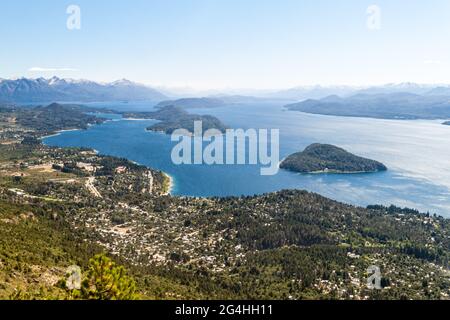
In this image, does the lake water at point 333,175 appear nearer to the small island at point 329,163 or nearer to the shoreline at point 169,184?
the shoreline at point 169,184

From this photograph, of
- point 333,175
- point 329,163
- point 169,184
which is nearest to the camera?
point 169,184

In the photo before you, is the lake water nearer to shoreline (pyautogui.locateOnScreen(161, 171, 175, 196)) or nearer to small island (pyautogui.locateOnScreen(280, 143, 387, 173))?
shoreline (pyautogui.locateOnScreen(161, 171, 175, 196))

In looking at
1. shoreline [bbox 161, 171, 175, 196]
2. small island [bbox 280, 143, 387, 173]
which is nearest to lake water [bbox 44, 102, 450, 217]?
shoreline [bbox 161, 171, 175, 196]

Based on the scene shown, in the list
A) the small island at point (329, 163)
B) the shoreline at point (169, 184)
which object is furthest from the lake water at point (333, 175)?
the small island at point (329, 163)

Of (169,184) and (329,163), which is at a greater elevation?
(329,163)

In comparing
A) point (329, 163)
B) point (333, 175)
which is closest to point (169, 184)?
point (333, 175)

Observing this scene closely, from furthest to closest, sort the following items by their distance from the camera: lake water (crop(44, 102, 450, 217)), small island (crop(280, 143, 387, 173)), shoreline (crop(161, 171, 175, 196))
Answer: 1. small island (crop(280, 143, 387, 173))
2. lake water (crop(44, 102, 450, 217))
3. shoreline (crop(161, 171, 175, 196))

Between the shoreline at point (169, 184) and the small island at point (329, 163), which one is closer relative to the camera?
the shoreline at point (169, 184)

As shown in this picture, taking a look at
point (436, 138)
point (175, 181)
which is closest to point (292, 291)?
point (175, 181)

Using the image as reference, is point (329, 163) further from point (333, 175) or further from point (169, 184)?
point (169, 184)

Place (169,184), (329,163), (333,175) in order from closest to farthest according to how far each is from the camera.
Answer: (169,184)
(333,175)
(329,163)
